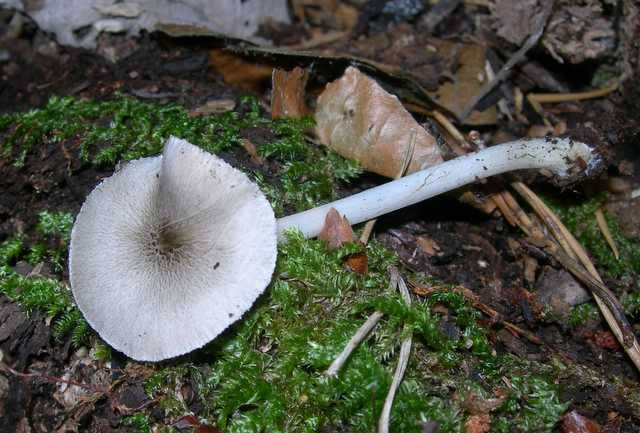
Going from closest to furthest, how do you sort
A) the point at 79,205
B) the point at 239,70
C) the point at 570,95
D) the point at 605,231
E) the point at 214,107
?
the point at 79,205 → the point at 605,231 → the point at 214,107 → the point at 239,70 → the point at 570,95

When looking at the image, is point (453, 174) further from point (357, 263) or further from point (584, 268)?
point (584, 268)

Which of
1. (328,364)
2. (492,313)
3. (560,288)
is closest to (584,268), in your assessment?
(560,288)

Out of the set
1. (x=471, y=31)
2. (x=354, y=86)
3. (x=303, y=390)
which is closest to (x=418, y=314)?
(x=303, y=390)

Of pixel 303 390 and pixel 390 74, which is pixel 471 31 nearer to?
pixel 390 74

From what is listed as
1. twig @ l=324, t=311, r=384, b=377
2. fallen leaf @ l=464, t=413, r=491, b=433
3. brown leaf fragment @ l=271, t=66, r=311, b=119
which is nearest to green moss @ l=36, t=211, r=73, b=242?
brown leaf fragment @ l=271, t=66, r=311, b=119

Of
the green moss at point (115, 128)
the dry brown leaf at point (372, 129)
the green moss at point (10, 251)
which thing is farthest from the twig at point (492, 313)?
the green moss at point (10, 251)

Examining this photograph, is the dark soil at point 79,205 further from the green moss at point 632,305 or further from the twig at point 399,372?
the twig at point 399,372

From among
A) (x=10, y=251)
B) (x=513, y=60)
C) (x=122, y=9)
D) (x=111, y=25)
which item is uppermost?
(x=513, y=60)
